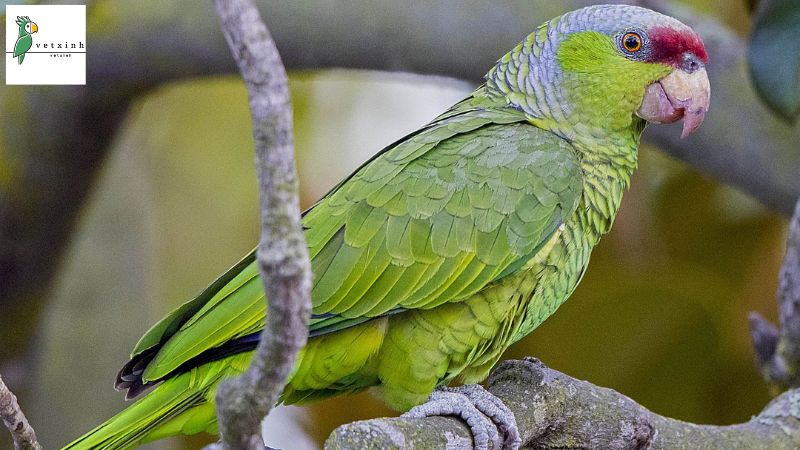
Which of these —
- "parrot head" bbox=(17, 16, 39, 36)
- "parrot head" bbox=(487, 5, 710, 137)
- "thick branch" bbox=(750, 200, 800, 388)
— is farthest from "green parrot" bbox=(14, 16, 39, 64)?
"thick branch" bbox=(750, 200, 800, 388)

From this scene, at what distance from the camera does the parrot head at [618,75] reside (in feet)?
4.03

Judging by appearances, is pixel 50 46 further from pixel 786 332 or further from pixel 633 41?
pixel 786 332

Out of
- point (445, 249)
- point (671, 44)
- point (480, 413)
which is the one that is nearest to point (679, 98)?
point (671, 44)

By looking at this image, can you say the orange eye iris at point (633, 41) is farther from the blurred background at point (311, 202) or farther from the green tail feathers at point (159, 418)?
the blurred background at point (311, 202)

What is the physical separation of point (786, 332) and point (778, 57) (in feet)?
1.80

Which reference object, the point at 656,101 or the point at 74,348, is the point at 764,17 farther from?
the point at 74,348

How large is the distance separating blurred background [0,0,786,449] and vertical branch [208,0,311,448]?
66.5 inches

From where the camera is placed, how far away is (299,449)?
271 cm

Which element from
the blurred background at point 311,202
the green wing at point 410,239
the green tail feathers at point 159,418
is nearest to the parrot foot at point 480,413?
the green wing at point 410,239

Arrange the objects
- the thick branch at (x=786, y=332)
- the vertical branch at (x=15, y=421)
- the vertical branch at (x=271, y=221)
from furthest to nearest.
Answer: the thick branch at (x=786, y=332)
the vertical branch at (x=15, y=421)
the vertical branch at (x=271, y=221)

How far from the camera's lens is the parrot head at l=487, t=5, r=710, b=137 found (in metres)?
1.23

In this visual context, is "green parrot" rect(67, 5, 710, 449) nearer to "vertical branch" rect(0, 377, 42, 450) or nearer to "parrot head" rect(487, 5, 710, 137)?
"parrot head" rect(487, 5, 710, 137)

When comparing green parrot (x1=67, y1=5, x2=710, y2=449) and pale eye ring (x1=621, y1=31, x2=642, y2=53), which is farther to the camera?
pale eye ring (x1=621, y1=31, x2=642, y2=53)

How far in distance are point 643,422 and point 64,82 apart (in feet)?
3.90
